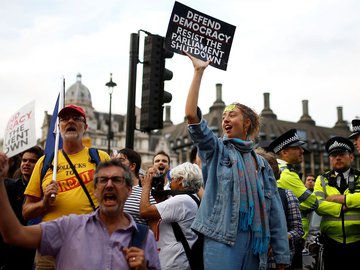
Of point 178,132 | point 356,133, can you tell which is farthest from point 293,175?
point 178,132

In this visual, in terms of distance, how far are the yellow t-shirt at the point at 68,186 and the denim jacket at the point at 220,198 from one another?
94 cm

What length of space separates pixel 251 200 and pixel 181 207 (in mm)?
1046

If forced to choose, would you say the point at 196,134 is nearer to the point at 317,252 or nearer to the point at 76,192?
the point at 76,192

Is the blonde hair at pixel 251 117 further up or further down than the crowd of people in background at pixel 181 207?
further up

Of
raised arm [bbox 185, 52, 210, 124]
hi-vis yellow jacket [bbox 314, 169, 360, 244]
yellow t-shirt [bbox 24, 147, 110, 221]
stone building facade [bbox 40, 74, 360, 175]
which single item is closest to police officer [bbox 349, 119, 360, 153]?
hi-vis yellow jacket [bbox 314, 169, 360, 244]

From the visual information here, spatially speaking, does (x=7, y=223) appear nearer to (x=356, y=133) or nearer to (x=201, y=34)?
(x=201, y=34)

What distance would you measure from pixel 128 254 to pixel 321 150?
91.8 metres

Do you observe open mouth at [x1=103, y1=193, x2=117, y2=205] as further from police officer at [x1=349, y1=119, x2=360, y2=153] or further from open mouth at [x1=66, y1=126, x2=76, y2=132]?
police officer at [x1=349, y1=119, x2=360, y2=153]

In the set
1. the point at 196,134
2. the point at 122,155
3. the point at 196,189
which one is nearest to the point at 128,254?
the point at 196,134

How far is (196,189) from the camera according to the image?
4953 mm

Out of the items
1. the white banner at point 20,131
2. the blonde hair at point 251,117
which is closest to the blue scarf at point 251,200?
the blonde hair at point 251,117

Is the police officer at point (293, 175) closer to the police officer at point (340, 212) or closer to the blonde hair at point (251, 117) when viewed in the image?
the police officer at point (340, 212)

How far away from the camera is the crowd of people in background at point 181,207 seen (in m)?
2.87

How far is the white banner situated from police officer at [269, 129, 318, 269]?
2.90 metres
